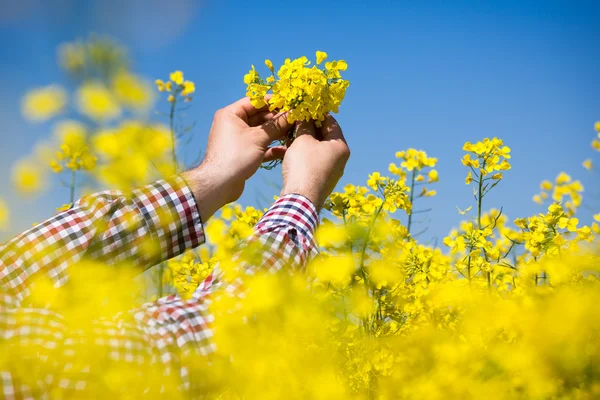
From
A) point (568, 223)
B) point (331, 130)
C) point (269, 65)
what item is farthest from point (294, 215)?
point (568, 223)

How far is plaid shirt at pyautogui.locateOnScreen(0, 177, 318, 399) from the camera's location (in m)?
0.87

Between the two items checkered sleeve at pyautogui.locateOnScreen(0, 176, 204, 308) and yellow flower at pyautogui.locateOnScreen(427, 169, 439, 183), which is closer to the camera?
checkered sleeve at pyautogui.locateOnScreen(0, 176, 204, 308)

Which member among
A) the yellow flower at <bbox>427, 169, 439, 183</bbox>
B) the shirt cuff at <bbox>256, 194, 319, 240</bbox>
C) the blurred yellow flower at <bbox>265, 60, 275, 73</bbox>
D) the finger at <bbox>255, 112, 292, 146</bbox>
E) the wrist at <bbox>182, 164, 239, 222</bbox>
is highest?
the blurred yellow flower at <bbox>265, 60, 275, 73</bbox>

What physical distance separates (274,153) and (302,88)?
23 centimetres

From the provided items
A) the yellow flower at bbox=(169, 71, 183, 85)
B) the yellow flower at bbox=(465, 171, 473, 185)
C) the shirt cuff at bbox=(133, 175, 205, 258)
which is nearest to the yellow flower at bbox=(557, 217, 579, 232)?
the yellow flower at bbox=(465, 171, 473, 185)

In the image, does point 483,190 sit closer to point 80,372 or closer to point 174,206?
point 174,206

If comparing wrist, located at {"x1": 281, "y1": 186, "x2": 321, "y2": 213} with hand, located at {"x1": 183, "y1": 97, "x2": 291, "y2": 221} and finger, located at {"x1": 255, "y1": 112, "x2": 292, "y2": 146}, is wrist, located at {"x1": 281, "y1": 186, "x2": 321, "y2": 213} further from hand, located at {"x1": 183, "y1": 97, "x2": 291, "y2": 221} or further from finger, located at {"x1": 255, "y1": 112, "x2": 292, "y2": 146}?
finger, located at {"x1": 255, "y1": 112, "x2": 292, "y2": 146}

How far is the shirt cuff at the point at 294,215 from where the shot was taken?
132 cm

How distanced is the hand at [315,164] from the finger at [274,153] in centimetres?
13

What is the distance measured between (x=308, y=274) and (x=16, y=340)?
597 millimetres

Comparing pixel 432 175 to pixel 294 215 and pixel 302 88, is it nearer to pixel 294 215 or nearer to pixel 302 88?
pixel 302 88

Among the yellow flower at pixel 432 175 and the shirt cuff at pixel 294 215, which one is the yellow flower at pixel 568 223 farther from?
the shirt cuff at pixel 294 215

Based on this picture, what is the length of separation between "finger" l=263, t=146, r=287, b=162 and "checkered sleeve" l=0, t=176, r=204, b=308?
45cm

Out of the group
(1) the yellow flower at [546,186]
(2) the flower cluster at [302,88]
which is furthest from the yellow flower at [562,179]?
(2) the flower cluster at [302,88]
